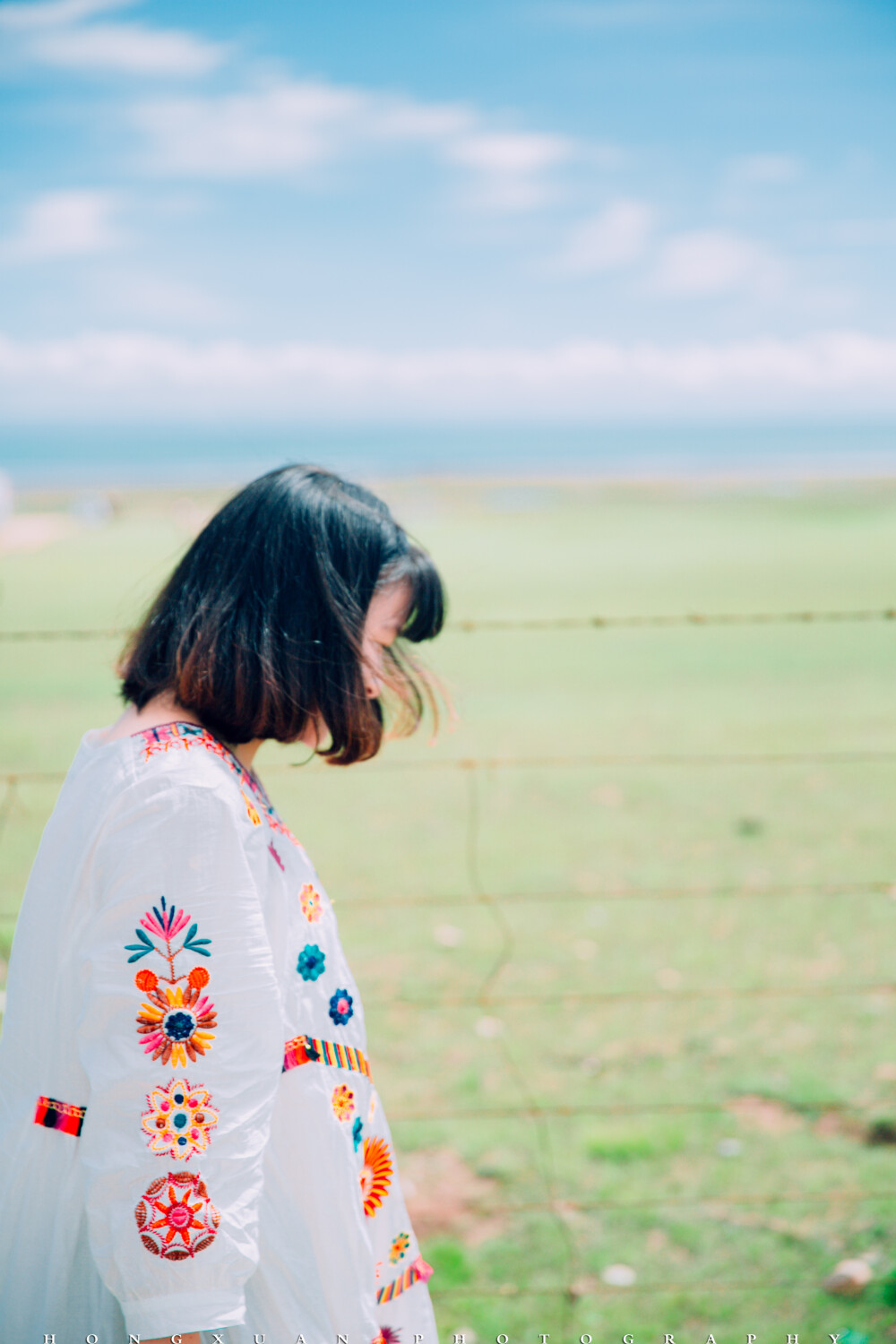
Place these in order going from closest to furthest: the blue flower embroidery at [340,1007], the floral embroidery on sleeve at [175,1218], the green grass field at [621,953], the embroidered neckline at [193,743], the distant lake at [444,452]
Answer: the floral embroidery on sleeve at [175,1218], the embroidered neckline at [193,743], the blue flower embroidery at [340,1007], the green grass field at [621,953], the distant lake at [444,452]

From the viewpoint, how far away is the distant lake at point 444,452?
4569 centimetres

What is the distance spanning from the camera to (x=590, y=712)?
8227mm

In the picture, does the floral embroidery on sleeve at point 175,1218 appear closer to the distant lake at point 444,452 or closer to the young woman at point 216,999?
the young woman at point 216,999

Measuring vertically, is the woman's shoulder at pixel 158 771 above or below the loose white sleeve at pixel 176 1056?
above

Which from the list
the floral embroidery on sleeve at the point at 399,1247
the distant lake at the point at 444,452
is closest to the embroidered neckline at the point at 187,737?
the floral embroidery on sleeve at the point at 399,1247

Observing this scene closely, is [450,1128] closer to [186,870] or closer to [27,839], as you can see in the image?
[186,870]

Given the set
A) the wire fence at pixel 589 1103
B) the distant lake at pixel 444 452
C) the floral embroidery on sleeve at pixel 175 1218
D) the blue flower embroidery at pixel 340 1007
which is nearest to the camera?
the floral embroidery on sleeve at pixel 175 1218

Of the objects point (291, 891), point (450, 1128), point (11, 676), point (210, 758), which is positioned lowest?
point (450, 1128)

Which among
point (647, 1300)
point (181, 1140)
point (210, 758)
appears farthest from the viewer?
point (647, 1300)

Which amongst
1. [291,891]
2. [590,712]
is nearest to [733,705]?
[590,712]

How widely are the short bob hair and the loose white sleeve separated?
19 centimetres

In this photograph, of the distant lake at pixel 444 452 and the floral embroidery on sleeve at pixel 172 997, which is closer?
the floral embroidery on sleeve at pixel 172 997

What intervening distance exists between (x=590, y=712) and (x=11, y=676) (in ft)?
15.2

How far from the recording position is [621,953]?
4359 millimetres
